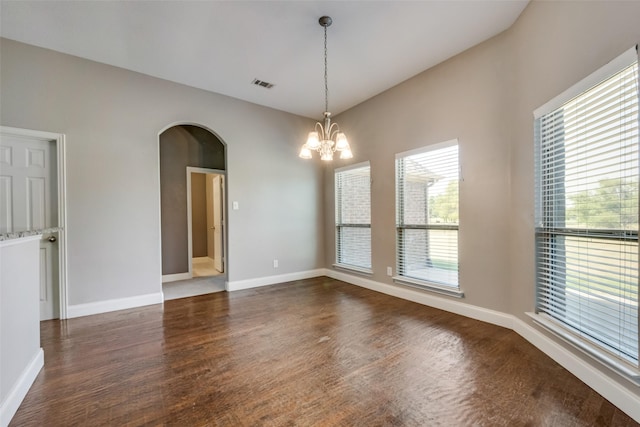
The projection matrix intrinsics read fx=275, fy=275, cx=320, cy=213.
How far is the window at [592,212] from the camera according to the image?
1.65 m

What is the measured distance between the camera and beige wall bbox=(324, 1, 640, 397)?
189 centimetres

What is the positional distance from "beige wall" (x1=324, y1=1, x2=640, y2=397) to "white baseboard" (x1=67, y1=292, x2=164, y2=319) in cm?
334

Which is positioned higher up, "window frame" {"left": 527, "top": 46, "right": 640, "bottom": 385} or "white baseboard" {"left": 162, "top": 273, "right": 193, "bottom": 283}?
"window frame" {"left": 527, "top": 46, "right": 640, "bottom": 385}

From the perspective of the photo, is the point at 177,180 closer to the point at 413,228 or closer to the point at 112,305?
the point at 112,305

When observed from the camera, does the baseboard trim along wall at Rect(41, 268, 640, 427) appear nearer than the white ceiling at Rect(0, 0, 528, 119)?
Yes

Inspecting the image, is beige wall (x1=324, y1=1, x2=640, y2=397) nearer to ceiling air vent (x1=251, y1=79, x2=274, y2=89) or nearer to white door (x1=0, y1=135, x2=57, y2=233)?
ceiling air vent (x1=251, y1=79, x2=274, y2=89)

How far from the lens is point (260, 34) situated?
280 centimetres

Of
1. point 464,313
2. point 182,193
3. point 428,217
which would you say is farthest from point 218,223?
point 464,313

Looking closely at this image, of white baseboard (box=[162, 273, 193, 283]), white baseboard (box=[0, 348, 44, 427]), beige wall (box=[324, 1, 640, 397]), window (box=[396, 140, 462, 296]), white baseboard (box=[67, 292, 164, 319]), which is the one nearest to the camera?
white baseboard (box=[0, 348, 44, 427])

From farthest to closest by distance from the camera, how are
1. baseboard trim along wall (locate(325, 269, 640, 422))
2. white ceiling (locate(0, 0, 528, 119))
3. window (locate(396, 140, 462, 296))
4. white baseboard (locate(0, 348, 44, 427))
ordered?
window (locate(396, 140, 462, 296)) → white ceiling (locate(0, 0, 528, 119)) → baseboard trim along wall (locate(325, 269, 640, 422)) → white baseboard (locate(0, 348, 44, 427))

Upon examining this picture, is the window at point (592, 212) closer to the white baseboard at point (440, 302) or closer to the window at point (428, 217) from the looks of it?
the white baseboard at point (440, 302)

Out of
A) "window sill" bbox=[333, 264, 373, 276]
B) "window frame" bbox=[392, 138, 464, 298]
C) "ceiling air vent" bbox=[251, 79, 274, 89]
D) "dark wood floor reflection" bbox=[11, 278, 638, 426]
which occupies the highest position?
"ceiling air vent" bbox=[251, 79, 274, 89]

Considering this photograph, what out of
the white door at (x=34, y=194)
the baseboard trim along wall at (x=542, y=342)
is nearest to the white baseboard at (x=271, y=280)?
the baseboard trim along wall at (x=542, y=342)

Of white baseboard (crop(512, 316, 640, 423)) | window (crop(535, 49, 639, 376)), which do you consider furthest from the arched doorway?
window (crop(535, 49, 639, 376))
